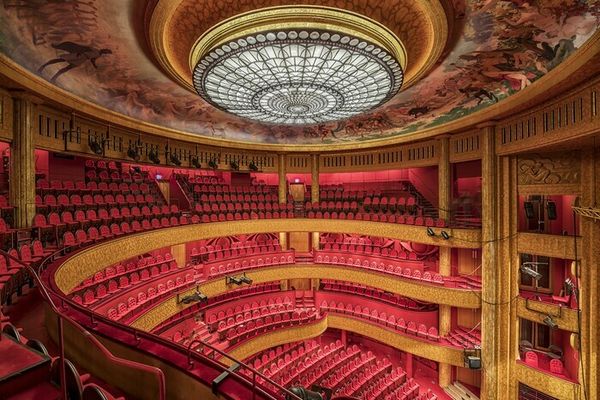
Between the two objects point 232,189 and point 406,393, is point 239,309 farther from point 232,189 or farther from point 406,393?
point 406,393

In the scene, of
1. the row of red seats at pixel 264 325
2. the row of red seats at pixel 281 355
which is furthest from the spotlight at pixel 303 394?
the row of red seats at pixel 264 325

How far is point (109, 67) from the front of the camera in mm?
5773

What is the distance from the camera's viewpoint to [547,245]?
6617 millimetres

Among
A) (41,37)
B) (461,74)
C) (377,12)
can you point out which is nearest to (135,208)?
(41,37)

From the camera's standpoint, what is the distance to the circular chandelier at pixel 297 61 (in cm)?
425

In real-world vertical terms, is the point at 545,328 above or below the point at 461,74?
below

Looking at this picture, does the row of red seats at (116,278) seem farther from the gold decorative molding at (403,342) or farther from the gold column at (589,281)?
the gold column at (589,281)

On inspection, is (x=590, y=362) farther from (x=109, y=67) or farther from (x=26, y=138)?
(x=26, y=138)

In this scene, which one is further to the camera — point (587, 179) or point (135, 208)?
point (135, 208)

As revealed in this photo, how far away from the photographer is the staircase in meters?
8.41

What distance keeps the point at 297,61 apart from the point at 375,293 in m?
9.01

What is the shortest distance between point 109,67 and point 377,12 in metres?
5.12

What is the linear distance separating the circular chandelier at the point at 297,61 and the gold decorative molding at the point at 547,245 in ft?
15.9

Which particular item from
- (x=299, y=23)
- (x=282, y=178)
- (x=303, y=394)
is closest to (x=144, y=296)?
(x=303, y=394)
